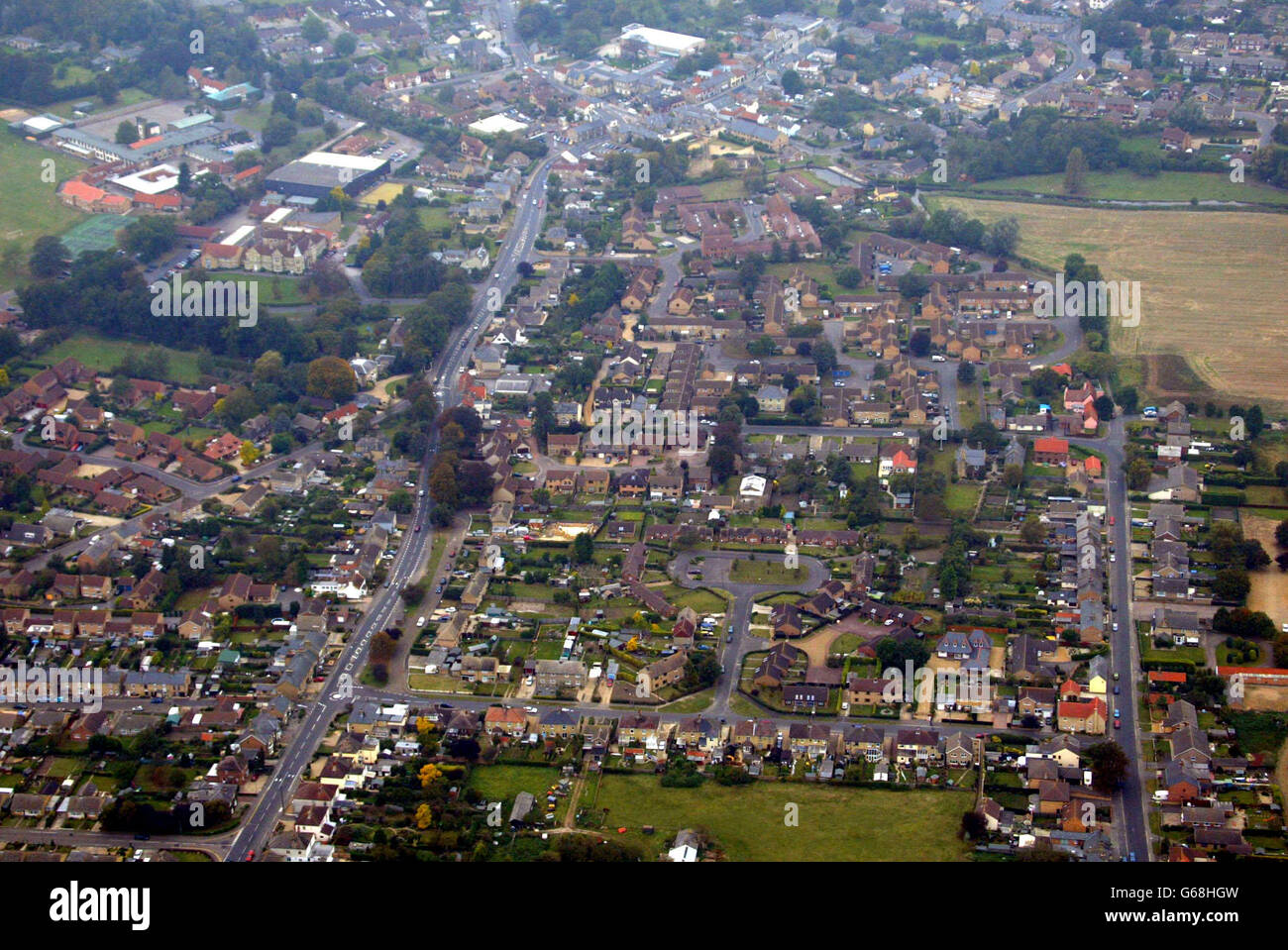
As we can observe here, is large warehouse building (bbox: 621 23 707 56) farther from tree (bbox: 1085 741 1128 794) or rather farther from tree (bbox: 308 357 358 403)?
tree (bbox: 1085 741 1128 794)

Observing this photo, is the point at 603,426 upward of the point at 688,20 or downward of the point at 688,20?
downward

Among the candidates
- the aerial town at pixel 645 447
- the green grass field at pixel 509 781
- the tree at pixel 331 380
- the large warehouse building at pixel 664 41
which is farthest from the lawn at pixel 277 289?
the large warehouse building at pixel 664 41

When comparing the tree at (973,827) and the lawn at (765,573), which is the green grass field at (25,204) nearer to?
the lawn at (765,573)

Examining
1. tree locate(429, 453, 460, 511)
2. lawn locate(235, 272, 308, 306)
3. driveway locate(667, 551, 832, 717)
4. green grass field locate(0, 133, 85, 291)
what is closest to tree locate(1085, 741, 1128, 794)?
driveway locate(667, 551, 832, 717)

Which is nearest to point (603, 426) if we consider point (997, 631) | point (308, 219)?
point (997, 631)

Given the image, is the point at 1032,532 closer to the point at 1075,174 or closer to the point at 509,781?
the point at 509,781

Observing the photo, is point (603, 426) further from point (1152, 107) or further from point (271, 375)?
point (1152, 107)
